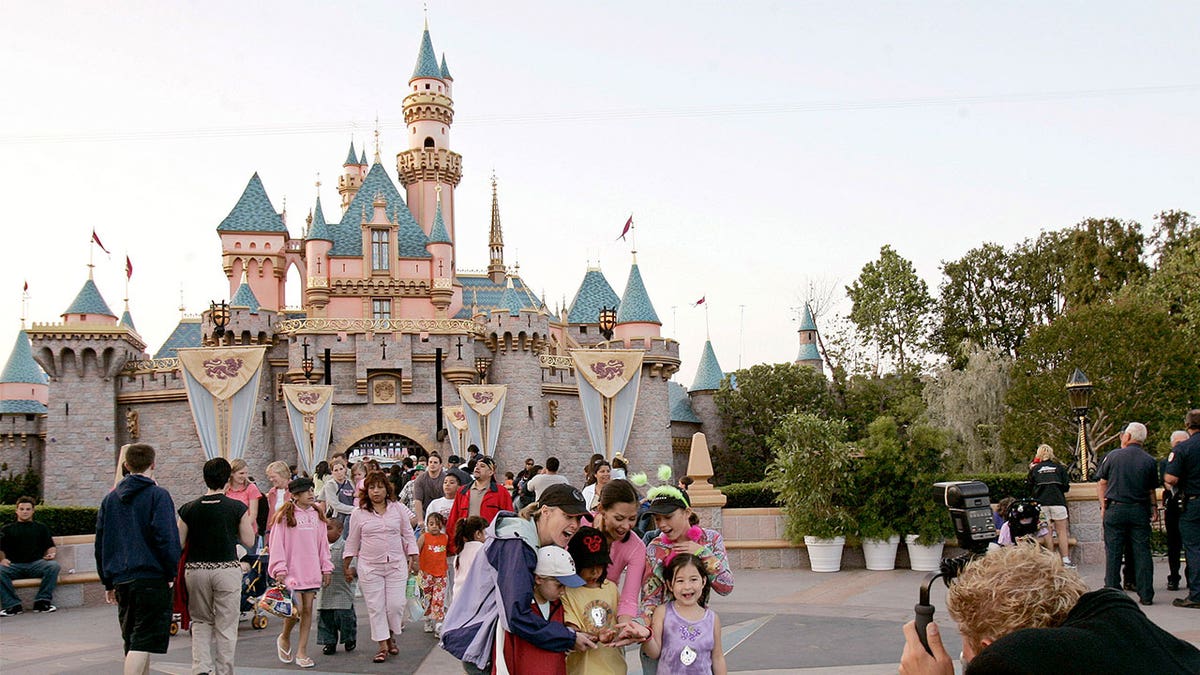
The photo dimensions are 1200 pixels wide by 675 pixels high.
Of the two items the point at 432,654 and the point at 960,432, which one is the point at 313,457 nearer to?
the point at 960,432

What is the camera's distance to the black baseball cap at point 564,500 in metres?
4.36

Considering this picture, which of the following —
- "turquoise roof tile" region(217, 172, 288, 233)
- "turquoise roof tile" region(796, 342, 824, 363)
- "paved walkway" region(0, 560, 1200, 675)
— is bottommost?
"paved walkway" region(0, 560, 1200, 675)

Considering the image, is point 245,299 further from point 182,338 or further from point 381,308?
point 182,338

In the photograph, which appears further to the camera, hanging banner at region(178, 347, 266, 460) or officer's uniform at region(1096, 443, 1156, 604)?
hanging banner at region(178, 347, 266, 460)

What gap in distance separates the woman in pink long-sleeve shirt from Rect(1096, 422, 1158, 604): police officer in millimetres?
5710

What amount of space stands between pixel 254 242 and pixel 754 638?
34704 millimetres

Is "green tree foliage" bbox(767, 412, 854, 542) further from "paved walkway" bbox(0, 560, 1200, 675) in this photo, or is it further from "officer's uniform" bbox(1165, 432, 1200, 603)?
"officer's uniform" bbox(1165, 432, 1200, 603)

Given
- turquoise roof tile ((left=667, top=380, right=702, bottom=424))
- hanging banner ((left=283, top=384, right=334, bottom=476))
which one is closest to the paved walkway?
hanging banner ((left=283, top=384, right=334, bottom=476))

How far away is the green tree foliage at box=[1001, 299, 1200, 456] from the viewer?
27812 mm

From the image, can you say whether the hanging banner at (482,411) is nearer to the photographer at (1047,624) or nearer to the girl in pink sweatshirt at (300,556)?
the girl in pink sweatshirt at (300,556)

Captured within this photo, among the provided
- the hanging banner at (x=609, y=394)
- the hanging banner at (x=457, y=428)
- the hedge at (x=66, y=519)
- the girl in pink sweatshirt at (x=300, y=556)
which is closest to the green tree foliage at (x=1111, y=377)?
the hanging banner at (x=609, y=394)

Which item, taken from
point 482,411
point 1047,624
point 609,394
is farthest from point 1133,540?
point 482,411

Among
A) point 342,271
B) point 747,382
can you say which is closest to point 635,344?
point 747,382

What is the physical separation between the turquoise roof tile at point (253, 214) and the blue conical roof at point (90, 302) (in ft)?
15.9
